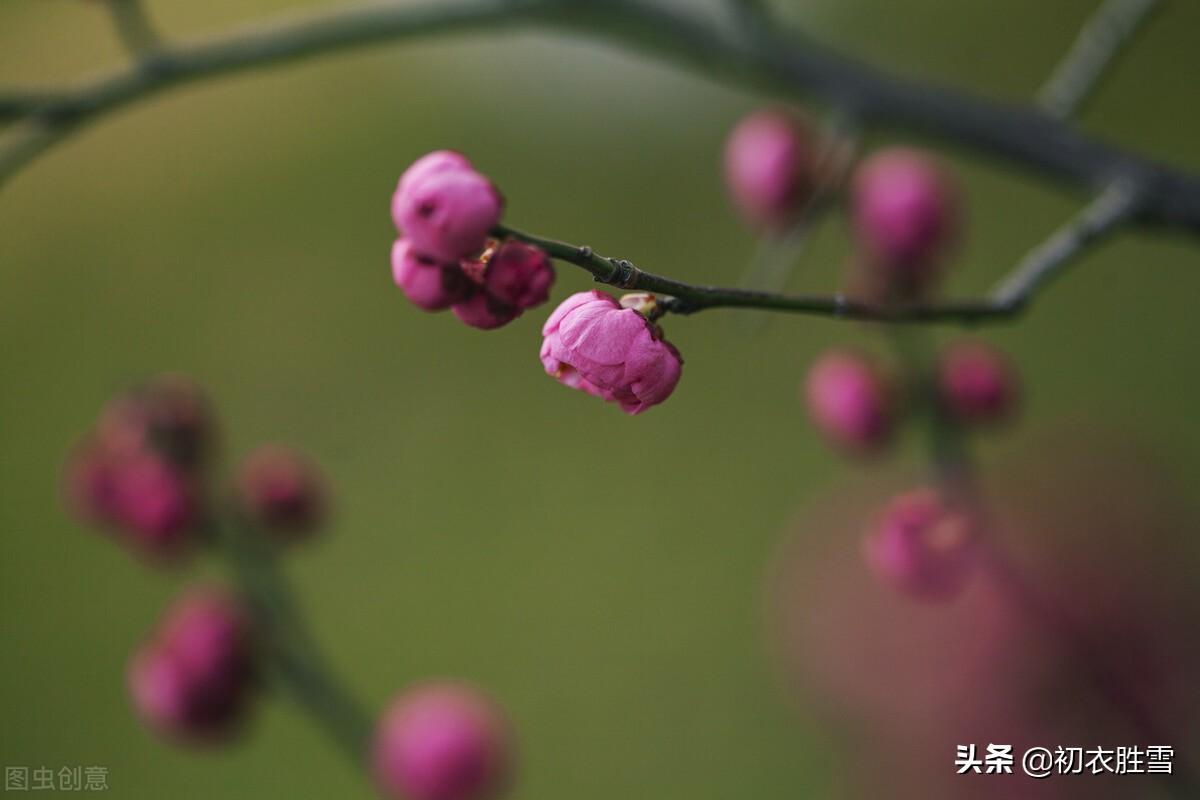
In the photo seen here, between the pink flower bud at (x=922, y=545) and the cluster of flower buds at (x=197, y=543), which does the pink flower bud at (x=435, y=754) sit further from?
the pink flower bud at (x=922, y=545)

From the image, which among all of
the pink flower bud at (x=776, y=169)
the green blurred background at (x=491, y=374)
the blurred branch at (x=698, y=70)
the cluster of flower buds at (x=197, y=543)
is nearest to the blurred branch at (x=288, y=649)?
the cluster of flower buds at (x=197, y=543)

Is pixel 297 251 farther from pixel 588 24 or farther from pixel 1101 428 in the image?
pixel 588 24

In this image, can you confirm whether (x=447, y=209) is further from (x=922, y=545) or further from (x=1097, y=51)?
(x=1097, y=51)

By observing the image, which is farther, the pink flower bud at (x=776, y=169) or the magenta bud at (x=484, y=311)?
the pink flower bud at (x=776, y=169)

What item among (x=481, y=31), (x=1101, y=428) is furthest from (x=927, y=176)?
(x=1101, y=428)


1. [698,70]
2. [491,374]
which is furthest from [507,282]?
[491,374]

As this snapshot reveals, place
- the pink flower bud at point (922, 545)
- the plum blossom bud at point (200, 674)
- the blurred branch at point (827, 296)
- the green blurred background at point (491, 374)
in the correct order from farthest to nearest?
1. the green blurred background at point (491, 374)
2. the plum blossom bud at point (200, 674)
3. the pink flower bud at point (922, 545)
4. the blurred branch at point (827, 296)

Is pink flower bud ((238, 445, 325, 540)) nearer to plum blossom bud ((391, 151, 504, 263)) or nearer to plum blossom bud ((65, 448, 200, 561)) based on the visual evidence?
plum blossom bud ((65, 448, 200, 561))

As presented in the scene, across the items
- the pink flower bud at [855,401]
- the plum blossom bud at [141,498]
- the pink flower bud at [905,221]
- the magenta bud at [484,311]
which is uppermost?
the pink flower bud at [905,221]
